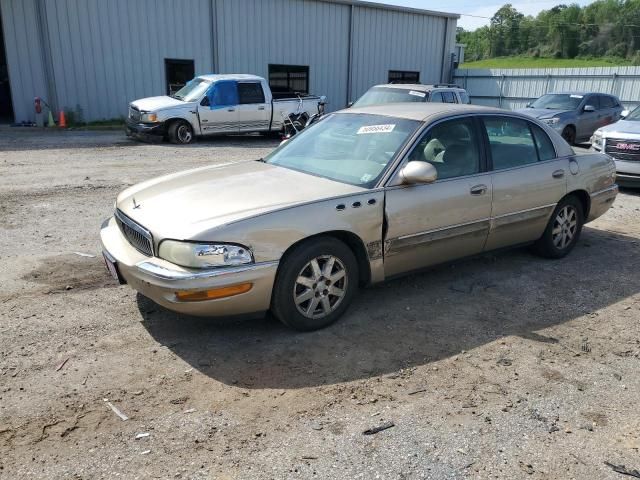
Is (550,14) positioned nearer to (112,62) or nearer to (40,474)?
(112,62)

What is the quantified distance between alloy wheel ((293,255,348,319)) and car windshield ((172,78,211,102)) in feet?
38.5

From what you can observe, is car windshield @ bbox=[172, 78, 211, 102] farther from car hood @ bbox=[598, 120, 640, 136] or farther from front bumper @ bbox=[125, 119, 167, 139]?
car hood @ bbox=[598, 120, 640, 136]


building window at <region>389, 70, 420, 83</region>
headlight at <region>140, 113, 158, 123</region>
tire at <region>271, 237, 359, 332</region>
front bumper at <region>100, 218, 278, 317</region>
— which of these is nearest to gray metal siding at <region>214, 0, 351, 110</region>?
building window at <region>389, 70, 420, 83</region>

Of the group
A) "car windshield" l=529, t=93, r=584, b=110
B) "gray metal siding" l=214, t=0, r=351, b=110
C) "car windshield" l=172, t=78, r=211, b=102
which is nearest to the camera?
"car windshield" l=172, t=78, r=211, b=102

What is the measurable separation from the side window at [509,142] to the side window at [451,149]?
9.3 inches

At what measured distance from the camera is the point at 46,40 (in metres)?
17.4

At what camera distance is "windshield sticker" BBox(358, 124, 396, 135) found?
15.3 ft

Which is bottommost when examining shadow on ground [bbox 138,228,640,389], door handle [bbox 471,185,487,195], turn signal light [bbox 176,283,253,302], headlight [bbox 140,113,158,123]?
shadow on ground [bbox 138,228,640,389]

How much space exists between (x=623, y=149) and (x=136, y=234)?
8.64 metres

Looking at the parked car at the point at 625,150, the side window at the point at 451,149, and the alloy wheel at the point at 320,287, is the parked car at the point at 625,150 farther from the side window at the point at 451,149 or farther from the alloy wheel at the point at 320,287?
the alloy wheel at the point at 320,287

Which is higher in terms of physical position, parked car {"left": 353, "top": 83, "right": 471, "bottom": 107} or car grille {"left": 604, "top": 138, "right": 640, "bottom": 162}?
parked car {"left": 353, "top": 83, "right": 471, "bottom": 107}

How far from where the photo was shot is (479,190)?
4.78m

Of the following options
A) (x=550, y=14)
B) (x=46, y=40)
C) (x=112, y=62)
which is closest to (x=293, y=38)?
(x=112, y=62)

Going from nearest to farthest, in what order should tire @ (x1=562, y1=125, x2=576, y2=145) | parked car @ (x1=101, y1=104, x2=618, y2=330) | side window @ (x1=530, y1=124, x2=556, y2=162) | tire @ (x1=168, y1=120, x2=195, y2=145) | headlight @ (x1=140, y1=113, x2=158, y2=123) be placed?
parked car @ (x1=101, y1=104, x2=618, y2=330), side window @ (x1=530, y1=124, x2=556, y2=162), headlight @ (x1=140, y1=113, x2=158, y2=123), tire @ (x1=168, y1=120, x2=195, y2=145), tire @ (x1=562, y1=125, x2=576, y2=145)
